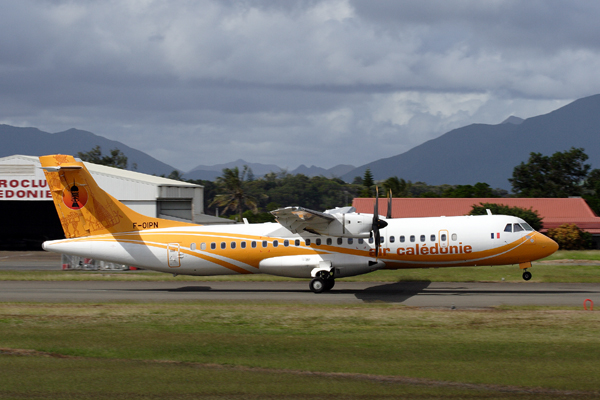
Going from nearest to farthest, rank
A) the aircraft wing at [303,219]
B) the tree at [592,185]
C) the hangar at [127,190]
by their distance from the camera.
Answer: the aircraft wing at [303,219] → the hangar at [127,190] → the tree at [592,185]

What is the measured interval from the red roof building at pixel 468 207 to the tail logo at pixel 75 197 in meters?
40.8

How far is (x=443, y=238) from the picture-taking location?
24297mm

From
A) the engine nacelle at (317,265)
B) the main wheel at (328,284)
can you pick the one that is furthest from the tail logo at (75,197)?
the main wheel at (328,284)

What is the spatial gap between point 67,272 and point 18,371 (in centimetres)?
2700

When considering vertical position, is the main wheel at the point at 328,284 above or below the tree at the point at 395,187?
below

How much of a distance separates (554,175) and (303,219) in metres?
83.7

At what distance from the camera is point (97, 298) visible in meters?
23.6

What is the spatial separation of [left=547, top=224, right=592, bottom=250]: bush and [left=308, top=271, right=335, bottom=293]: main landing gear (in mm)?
37527

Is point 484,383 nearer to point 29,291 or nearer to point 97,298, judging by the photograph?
point 97,298

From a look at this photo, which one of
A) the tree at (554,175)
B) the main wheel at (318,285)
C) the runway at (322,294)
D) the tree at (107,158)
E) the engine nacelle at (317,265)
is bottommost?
the runway at (322,294)

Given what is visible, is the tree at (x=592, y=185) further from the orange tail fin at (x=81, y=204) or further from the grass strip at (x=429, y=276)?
the orange tail fin at (x=81, y=204)

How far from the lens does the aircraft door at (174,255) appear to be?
2544 centimetres

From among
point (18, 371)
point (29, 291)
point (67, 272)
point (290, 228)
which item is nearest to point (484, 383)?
point (18, 371)

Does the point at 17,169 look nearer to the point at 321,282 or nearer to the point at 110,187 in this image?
the point at 110,187
